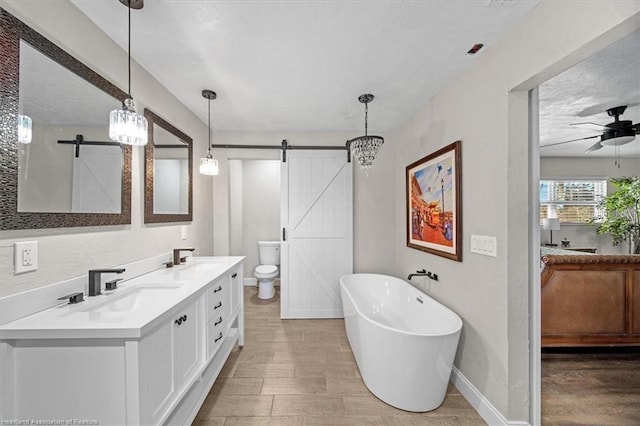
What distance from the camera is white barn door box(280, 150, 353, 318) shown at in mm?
3438

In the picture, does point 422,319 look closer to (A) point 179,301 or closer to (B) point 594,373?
(B) point 594,373

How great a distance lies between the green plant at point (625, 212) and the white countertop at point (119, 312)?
596cm

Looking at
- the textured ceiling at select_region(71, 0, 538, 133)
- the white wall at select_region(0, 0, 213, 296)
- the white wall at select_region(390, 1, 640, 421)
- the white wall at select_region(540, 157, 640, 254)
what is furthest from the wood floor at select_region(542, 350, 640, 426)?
the white wall at select_region(540, 157, 640, 254)

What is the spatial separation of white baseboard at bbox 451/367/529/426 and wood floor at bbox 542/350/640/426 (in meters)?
0.36

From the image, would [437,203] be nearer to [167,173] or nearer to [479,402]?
[479,402]

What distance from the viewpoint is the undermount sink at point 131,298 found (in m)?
1.35

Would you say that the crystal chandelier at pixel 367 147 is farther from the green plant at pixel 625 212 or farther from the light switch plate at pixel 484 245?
the green plant at pixel 625 212

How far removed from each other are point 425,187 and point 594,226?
199 inches

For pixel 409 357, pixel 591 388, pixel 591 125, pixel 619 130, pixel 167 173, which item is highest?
pixel 591 125

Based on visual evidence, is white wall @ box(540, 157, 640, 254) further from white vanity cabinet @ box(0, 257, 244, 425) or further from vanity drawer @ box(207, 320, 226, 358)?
white vanity cabinet @ box(0, 257, 244, 425)

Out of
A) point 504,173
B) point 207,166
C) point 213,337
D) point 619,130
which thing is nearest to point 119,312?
point 213,337

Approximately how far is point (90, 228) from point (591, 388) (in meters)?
3.70

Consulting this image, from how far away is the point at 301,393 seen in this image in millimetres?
1957

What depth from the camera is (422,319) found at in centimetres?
243
